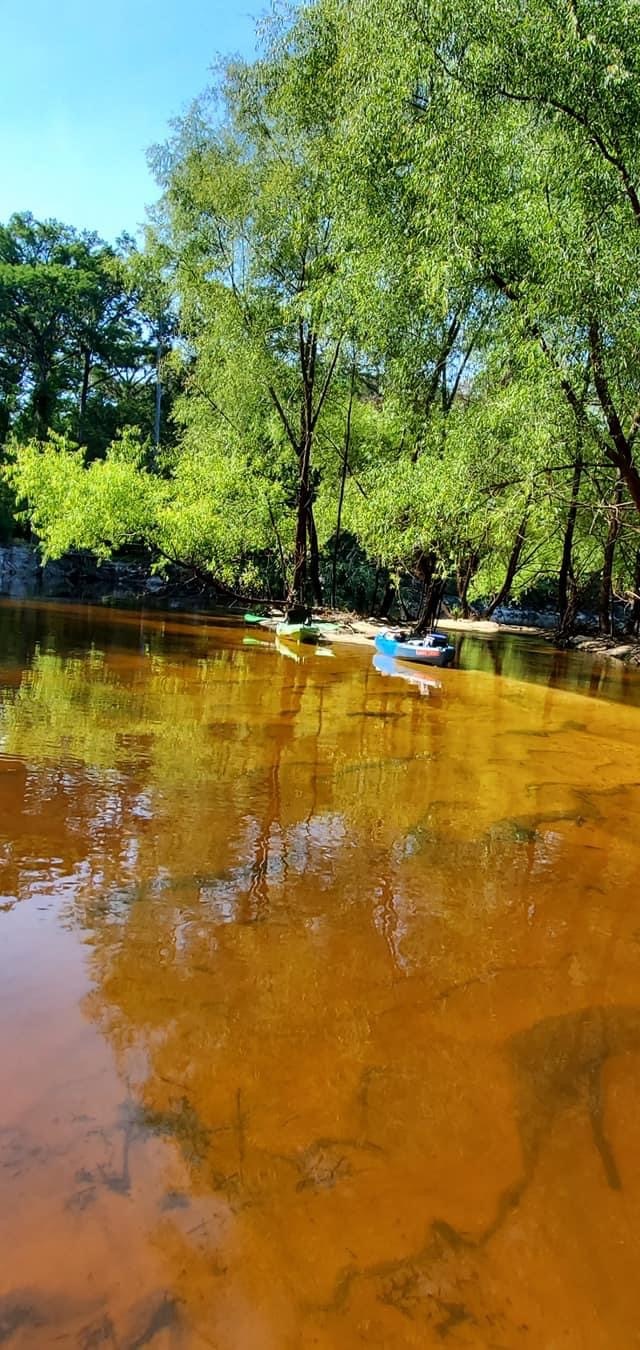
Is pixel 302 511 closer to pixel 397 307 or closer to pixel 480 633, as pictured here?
pixel 397 307

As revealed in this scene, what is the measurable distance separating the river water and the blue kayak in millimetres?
9054

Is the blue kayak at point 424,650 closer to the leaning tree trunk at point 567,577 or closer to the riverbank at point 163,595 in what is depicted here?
the riverbank at point 163,595

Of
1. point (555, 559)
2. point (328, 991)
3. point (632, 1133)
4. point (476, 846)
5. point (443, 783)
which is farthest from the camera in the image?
point (555, 559)

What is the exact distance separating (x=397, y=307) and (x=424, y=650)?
6813mm

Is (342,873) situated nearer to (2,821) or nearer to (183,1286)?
(2,821)

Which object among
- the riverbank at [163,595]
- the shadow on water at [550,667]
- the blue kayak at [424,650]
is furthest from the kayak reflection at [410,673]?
the riverbank at [163,595]

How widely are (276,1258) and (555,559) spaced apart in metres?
33.1

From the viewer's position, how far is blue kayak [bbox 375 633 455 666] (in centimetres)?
1622

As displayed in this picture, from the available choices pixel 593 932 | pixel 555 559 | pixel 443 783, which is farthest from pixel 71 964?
pixel 555 559

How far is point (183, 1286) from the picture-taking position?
83.0 inches

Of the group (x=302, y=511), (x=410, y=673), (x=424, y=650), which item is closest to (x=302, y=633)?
(x=424, y=650)

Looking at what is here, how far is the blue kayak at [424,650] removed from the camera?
16.2m

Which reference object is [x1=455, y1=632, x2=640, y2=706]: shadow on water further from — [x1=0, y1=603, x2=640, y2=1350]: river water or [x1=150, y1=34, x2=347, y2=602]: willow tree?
[x1=0, y1=603, x2=640, y2=1350]: river water

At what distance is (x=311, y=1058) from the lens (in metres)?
3.12
